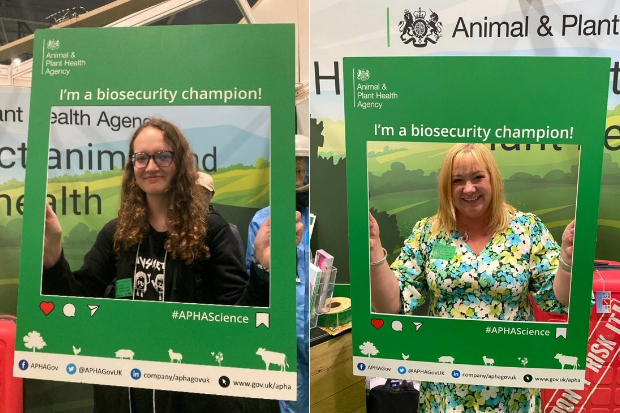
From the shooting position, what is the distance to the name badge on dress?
4.65ft

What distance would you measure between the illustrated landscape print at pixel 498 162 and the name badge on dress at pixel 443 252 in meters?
0.09

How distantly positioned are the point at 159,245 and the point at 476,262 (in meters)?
0.92

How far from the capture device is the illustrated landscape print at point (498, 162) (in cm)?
129

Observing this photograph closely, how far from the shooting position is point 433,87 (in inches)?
52.4

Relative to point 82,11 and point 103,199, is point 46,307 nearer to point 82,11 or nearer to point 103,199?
point 103,199

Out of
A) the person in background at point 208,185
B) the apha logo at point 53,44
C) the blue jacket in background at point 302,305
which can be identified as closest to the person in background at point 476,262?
the blue jacket in background at point 302,305

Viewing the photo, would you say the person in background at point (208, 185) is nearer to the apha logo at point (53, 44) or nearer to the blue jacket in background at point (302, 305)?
the blue jacket in background at point (302, 305)

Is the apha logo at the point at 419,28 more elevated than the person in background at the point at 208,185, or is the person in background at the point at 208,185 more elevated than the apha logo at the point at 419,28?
the apha logo at the point at 419,28

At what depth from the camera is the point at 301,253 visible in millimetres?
1552

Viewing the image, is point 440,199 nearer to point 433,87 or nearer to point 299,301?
point 433,87

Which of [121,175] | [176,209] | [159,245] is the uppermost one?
[121,175]

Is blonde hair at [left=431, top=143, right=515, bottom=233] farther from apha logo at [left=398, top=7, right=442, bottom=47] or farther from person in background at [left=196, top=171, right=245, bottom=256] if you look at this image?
apha logo at [left=398, top=7, right=442, bottom=47]

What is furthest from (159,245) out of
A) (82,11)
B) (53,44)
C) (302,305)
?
(82,11)

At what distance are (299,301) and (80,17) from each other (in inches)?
48.6
